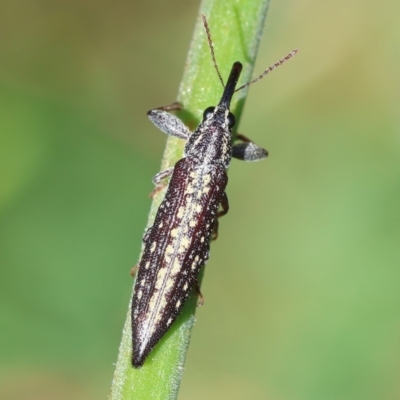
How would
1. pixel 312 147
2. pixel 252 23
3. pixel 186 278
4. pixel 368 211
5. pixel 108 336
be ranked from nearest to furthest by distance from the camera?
1. pixel 252 23
2. pixel 186 278
3. pixel 108 336
4. pixel 368 211
5. pixel 312 147

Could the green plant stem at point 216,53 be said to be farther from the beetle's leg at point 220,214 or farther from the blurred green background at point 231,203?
the blurred green background at point 231,203

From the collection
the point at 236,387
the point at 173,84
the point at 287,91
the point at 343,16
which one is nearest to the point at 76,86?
the point at 173,84

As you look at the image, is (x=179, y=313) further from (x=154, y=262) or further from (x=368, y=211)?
(x=368, y=211)

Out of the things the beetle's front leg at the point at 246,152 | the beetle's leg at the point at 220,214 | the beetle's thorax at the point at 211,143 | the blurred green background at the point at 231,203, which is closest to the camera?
the beetle's thorax at the point at 211,143

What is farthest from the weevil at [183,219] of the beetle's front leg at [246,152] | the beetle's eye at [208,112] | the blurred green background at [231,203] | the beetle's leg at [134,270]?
the blurred green background at [231,203]

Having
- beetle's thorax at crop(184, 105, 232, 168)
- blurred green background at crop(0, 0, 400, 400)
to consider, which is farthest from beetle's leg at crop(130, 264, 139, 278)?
blurred green background at crop(0, 0, 400, 400)

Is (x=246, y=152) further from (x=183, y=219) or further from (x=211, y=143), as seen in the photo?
(x=183, y=219)
